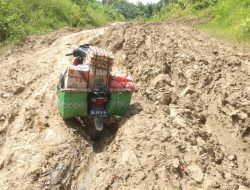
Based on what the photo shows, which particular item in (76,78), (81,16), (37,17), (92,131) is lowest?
(81,16)

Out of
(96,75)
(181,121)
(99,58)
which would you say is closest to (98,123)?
(96,75)

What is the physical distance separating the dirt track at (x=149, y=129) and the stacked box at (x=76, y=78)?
0.81 m

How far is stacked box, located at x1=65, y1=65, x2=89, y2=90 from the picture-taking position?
6496 mm

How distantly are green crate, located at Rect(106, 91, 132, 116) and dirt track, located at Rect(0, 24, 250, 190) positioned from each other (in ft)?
0.52

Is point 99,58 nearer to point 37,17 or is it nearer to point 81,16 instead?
point 37,17

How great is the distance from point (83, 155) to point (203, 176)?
1.94 metres

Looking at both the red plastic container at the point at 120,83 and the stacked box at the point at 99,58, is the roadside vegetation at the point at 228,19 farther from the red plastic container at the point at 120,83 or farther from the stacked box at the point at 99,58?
the stacked box at the point at 99,58

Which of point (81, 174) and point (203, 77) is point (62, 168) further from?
point (203, 77)

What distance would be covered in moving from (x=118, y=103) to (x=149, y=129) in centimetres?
82

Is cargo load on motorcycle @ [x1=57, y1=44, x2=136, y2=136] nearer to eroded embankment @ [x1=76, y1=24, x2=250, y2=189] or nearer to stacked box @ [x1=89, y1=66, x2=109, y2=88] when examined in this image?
stacked box @ [x1=89, y1=66, x2=109, y2=88]

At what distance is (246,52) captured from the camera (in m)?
9.34

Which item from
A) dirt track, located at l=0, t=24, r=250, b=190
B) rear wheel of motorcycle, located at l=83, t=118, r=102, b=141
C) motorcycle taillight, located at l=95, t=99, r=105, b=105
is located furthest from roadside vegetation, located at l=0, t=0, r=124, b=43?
motorcycle taillight, located at l=95, t=99, r=105, b=105

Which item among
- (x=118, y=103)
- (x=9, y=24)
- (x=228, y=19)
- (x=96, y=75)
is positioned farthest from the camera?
(x=9, y=24)

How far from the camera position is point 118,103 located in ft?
22.5
